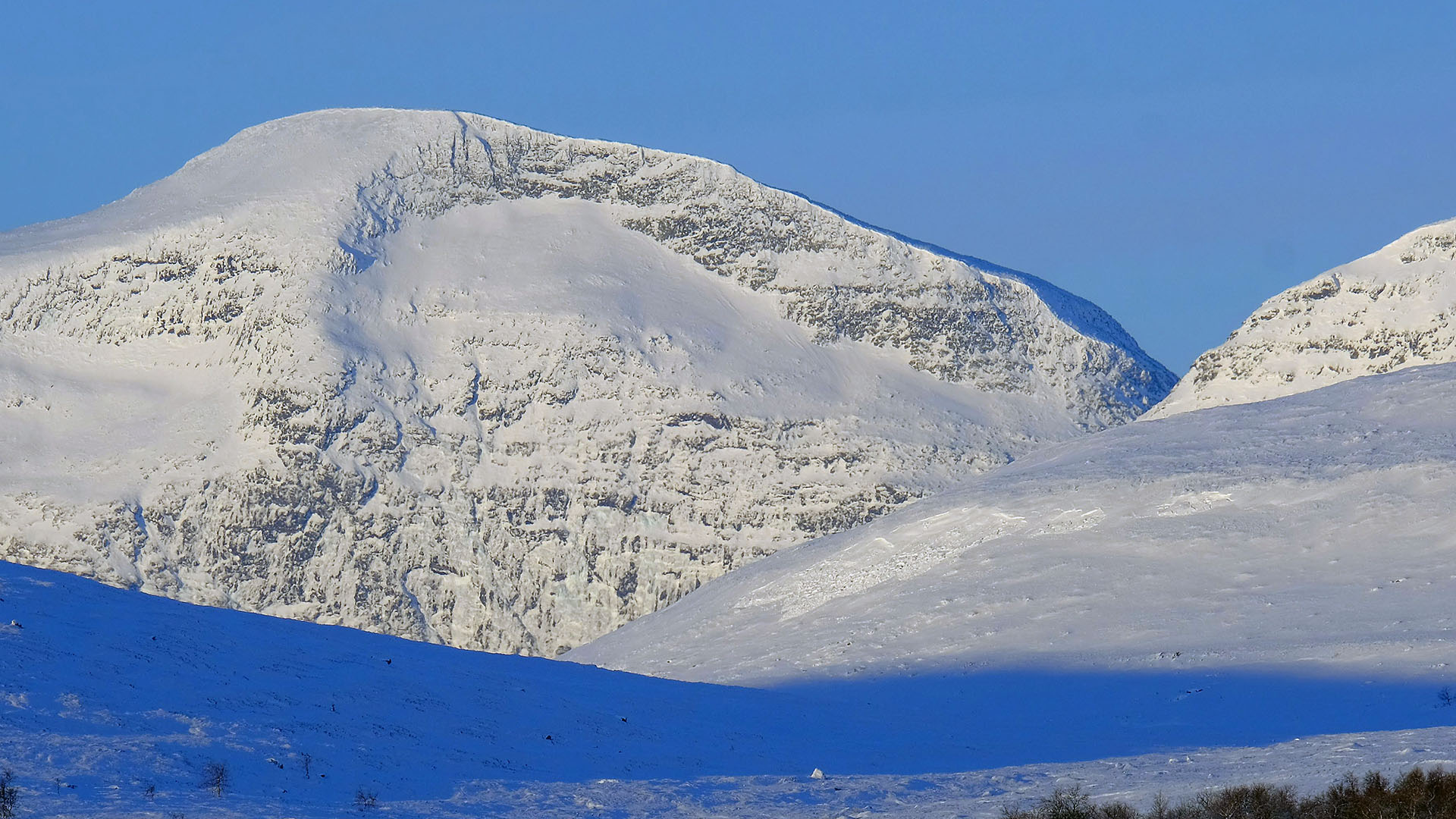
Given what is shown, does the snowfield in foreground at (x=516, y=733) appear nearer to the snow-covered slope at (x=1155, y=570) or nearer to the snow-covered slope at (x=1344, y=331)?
the snow-covered slope at (x=1155, y=570)

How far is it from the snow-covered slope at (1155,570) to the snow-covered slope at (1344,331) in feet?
249

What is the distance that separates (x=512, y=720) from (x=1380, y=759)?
570 inches

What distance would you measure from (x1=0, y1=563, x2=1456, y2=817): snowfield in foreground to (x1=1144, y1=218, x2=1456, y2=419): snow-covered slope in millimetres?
116148

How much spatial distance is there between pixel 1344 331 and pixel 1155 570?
10723 cm

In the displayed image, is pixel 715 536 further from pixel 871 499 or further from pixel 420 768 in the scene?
pixel 420 768

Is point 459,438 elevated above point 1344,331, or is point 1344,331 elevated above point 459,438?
point 459,438

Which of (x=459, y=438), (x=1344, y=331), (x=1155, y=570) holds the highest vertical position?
(x=459, y=438)

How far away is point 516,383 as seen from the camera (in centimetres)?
19000

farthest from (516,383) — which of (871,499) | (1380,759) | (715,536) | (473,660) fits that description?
(1380,759)

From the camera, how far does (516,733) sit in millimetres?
29906

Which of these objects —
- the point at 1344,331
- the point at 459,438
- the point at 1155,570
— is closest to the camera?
the point at 1155,570

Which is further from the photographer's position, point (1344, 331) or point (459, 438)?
point (459, 438)

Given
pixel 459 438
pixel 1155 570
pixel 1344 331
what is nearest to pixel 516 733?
pixel 1155 570

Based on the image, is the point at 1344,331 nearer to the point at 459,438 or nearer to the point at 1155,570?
the point at 459,438
